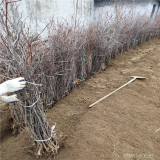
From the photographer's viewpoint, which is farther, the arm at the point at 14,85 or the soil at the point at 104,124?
the soil at the point at 104,124

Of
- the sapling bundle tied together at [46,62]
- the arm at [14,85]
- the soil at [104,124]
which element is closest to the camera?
the arm at [14,85]

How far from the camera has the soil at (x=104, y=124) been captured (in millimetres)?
1497

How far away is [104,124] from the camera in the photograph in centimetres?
186

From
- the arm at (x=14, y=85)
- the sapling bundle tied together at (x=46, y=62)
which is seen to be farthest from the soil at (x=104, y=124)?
the arm at (x=14, y=85)

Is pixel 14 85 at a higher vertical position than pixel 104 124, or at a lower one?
higher

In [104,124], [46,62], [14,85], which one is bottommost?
[104,124]

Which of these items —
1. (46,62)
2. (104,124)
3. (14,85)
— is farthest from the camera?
(46,62)

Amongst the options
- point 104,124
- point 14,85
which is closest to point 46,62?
point 14,85

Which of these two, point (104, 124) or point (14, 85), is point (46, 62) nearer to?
point (14, 85)

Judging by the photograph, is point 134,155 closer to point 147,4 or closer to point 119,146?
point 119,146

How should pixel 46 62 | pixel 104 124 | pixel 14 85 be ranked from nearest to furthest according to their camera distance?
pixel 14 85 < pixel 104 124 < pixel 46 62

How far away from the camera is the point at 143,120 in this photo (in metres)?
1.93

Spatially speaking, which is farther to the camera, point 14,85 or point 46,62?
point 46,62

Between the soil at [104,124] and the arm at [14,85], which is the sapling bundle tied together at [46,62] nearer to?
the arm at [14,85]
